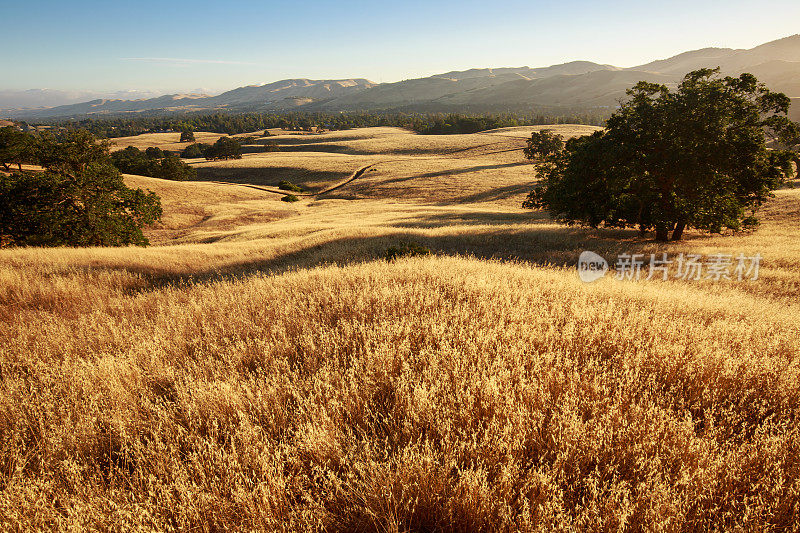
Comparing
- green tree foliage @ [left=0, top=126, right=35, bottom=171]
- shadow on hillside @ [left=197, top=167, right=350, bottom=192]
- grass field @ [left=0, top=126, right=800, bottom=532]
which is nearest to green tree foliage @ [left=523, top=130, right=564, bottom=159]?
shadow on hillside @ [left=197, top=167, right=350, bottom=192]

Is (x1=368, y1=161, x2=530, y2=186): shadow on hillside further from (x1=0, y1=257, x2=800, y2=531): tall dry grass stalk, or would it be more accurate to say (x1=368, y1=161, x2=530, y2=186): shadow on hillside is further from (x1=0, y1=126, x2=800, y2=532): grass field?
(x1=0, y1=257, x2=800, y2=531): tall dry grass stalk

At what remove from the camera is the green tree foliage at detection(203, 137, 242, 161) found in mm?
98688

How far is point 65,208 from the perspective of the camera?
2108 centimetres

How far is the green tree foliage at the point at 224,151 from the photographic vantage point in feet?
324

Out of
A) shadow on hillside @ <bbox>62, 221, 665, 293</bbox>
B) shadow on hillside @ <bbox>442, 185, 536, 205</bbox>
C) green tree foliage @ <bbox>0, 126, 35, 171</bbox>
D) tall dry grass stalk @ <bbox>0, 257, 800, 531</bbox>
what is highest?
green tree foliage @ <bbox>0, 126, 35, 171</bbox>

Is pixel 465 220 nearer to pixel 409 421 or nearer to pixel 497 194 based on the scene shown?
pixel 497 194

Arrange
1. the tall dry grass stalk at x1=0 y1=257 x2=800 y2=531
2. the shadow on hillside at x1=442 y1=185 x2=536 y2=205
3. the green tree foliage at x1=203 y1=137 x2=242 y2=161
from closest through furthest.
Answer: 1. the tall dry grass stalk at x1=0 y1=257 x2=800 y2=531
2. the shadow on hillside at x1=442 y1=185 x2=536 y2=205
3. the green tree foliage at x1=203 y1=137 x2=242 y2=161

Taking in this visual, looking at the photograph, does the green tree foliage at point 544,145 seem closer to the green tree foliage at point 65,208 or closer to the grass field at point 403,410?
the green tree foliage at point 65,208

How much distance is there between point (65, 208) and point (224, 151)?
8806 cm

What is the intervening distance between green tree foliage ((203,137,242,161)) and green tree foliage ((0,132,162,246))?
82562 mm

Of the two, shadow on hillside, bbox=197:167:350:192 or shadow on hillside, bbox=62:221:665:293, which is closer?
shadow on hillside, bbox=62:221:665:293

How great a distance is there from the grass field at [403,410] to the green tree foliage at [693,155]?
542 inches

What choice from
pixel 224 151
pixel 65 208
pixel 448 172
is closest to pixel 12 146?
pixel 65 208

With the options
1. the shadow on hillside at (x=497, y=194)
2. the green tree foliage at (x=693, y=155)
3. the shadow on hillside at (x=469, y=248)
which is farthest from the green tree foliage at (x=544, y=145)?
the shadow on hillside at (x=469, y=248)
